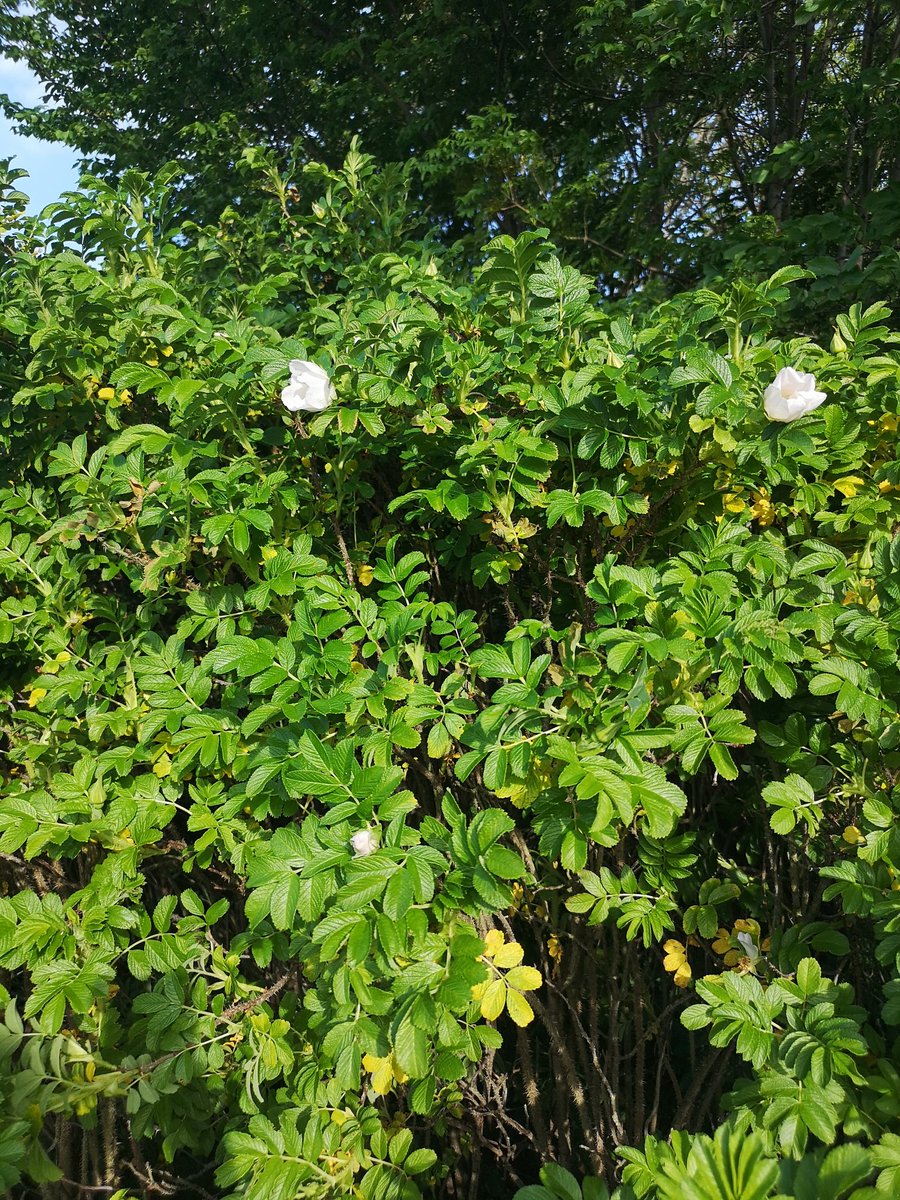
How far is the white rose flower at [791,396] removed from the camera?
1445 mm

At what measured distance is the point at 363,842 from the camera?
1233 millimetres

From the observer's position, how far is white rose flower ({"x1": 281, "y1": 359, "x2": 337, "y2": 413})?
63.8 inches

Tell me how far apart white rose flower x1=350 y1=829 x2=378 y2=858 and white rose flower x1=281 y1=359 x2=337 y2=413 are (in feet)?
2.81

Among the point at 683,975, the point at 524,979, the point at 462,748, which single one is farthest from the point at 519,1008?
the point at 462,748

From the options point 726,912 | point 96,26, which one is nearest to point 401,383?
point 726,912

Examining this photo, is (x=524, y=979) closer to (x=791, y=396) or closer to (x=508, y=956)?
(x=508, y=956)

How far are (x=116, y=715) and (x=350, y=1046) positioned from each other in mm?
972

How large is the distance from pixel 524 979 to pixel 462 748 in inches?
22.2

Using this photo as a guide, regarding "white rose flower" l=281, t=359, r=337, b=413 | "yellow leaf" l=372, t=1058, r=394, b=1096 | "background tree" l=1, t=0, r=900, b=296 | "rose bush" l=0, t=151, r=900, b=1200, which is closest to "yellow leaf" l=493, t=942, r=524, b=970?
"rose bush" l=0, t=151, r=900, b=1200

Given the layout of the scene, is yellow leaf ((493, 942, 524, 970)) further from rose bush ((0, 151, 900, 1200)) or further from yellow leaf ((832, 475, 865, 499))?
yellow leaf ((832, 475, 865, 499))

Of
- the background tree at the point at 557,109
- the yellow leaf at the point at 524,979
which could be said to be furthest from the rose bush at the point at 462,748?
the background tree at the point at 557,109

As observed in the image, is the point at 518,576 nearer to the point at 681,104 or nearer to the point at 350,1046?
the point at 350,1046

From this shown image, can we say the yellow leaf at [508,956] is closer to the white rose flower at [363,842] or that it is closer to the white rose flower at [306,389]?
the white rose flower at [363,842]

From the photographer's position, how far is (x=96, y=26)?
876 centimetres
